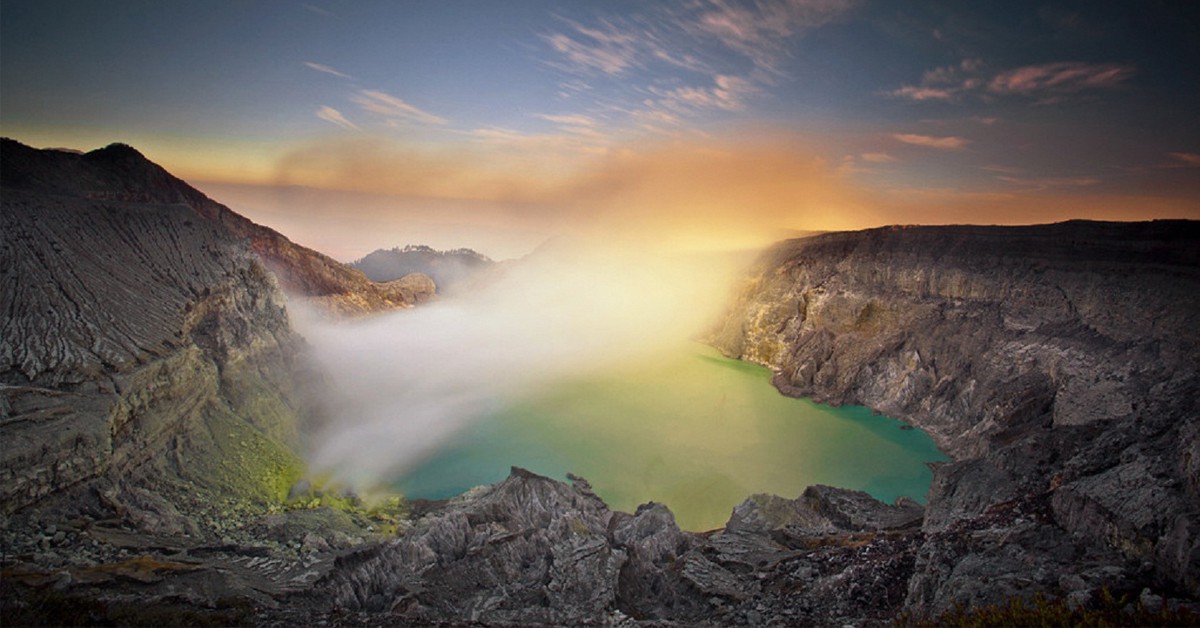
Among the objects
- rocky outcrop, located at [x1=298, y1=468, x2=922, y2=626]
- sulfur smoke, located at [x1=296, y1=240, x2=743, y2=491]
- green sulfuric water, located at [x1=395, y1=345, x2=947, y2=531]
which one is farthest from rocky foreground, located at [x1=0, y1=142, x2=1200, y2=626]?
sulfur smoke, located at [x1=296, y1=240, x2=743, y2=491]

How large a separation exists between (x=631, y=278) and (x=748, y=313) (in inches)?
1043

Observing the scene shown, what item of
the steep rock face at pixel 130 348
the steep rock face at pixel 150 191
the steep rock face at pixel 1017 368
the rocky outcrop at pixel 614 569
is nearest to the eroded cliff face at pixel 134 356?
the steep rock face at pixel 130 348

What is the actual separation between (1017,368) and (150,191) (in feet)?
157

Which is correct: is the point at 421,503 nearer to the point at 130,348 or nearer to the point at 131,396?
the point at 131,396

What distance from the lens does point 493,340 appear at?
5694 centimetres

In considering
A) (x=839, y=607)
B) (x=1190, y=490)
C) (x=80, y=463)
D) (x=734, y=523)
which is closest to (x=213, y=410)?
(x=80, y=463)

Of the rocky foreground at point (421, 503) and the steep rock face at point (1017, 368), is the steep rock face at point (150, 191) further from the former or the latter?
the steep rock face at point (1017, 368)

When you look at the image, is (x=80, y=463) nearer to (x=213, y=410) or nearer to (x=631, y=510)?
(x=213, y=410)

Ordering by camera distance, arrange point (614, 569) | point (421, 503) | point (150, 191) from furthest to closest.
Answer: point (150, 191) → point (421, 503) → point (614, 569)

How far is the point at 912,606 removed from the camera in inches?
395

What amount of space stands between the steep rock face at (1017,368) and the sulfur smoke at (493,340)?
12.7 metres

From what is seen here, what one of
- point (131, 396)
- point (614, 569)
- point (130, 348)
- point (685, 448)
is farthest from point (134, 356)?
point (685, 448)

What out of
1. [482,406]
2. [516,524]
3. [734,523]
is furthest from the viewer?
[482,406]

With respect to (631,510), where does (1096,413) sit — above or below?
above
